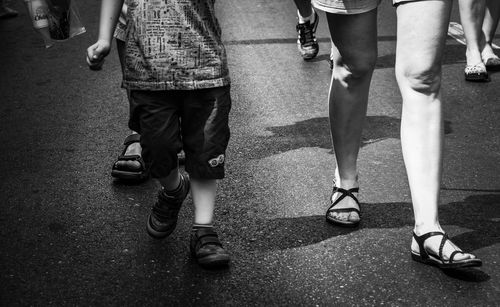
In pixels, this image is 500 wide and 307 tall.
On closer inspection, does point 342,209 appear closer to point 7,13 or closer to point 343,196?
point 343,196

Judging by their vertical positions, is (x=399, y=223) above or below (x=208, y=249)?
below

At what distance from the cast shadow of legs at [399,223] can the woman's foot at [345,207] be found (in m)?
0.04

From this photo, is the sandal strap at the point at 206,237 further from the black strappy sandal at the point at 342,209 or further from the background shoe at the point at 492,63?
the background shoe at the point at 492,63

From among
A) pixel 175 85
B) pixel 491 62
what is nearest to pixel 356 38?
pixel 175 85

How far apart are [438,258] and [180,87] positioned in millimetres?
1267

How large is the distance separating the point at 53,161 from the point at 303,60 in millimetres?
3311

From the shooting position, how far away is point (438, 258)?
387 centimetres

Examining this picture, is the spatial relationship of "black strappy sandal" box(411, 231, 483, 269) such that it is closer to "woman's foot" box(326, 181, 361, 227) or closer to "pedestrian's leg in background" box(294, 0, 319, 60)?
"woman's foot" box(326, 181, 361, 227)

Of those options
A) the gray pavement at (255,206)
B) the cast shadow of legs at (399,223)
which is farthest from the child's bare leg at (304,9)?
the cast shadow of legs at (399,223)

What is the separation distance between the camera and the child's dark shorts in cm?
392

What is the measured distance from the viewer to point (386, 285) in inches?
150

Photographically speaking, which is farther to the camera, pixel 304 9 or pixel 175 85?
pixel 304 9

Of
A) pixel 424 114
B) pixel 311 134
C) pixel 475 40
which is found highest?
pixel 424 114

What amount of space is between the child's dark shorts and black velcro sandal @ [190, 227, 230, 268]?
26cm
